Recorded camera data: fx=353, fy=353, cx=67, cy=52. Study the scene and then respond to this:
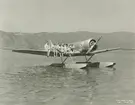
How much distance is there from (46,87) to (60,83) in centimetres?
5

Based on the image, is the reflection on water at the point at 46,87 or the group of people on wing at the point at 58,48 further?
the group of people on wing at the point at 58,48

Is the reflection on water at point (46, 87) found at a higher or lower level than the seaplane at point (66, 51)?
lower

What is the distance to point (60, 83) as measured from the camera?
118 cm

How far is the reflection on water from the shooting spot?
A: 1110 mm

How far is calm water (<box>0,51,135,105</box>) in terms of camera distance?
111 cm

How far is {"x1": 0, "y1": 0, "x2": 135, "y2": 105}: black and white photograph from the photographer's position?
1.14m

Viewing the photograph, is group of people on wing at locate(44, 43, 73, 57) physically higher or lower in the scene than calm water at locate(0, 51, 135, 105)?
higher

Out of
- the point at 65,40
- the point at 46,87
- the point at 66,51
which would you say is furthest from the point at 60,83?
the point at 66,51

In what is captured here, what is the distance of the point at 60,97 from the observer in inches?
43.9

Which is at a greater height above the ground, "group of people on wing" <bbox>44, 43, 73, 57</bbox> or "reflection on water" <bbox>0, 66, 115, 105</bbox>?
"group of people on wing" <bbox>44, 43, 73, 57</bbox>

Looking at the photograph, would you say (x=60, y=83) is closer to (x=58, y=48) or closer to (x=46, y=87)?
(x=46, y=87)

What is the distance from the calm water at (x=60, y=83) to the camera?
3.64ft

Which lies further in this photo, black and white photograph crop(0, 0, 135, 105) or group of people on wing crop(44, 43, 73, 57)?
group of people on wing crop(44, 43, 73, 57)

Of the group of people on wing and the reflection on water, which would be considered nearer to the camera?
the reflection on water
